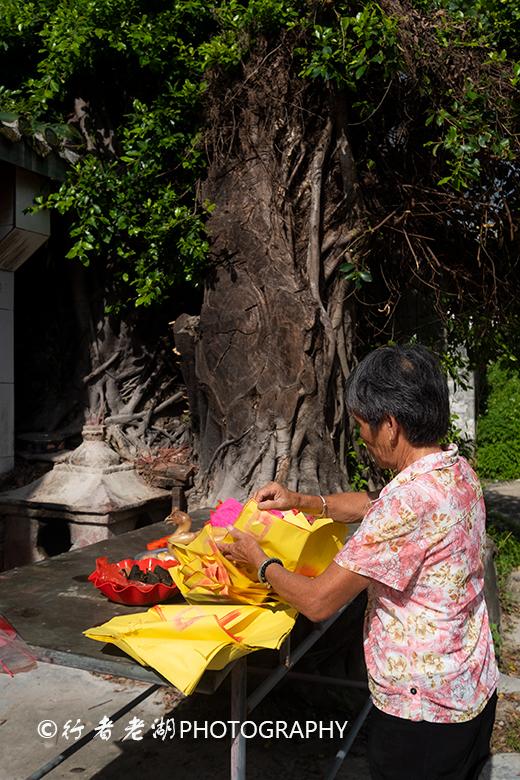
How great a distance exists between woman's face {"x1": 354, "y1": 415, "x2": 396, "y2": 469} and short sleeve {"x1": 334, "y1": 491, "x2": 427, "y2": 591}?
197mm

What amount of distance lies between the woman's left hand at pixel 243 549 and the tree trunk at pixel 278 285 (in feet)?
8.25

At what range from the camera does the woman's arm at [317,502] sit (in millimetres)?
2465

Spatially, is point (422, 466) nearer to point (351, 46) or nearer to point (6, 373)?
point (351, 46)

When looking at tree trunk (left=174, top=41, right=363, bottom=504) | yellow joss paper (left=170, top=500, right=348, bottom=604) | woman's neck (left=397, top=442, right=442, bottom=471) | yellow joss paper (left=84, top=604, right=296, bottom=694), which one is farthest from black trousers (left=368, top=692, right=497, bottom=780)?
tree trunk (left=174, top=41, right=363, bottom=504)

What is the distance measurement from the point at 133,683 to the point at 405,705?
260 cm

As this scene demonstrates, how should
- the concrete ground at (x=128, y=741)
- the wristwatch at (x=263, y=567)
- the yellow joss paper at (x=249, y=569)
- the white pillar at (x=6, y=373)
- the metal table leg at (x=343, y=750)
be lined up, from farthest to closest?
1. the white pillar at (x=6, y=373)
2. the concrete ground at (x=128, y=741)
3. the metal table leg at (x=343, y=750)
4. the yellow joss paper at (x=249, y=569)
5. the wristwatch at (x=263, y=567)

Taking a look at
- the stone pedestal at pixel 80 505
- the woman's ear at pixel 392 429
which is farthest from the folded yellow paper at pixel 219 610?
the stone pedestal at pixel 80 505

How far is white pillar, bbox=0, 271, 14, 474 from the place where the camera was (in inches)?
204

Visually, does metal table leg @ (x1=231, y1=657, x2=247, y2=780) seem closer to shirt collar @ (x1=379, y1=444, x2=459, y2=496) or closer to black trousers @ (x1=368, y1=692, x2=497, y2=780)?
black trousers @ (x1=368, y1=692, x2=497, y2=780)

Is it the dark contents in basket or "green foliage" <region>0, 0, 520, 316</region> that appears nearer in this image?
the dark contents in basket

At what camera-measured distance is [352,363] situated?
5008 mm

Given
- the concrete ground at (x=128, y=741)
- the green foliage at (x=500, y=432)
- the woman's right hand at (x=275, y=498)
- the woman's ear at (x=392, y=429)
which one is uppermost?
the woman's ear at (x=392, y=429)

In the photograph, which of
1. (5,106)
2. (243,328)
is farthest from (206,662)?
(5,106)

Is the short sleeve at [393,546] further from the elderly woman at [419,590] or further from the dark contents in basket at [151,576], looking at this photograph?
the dark contents in basket at [151,576]
